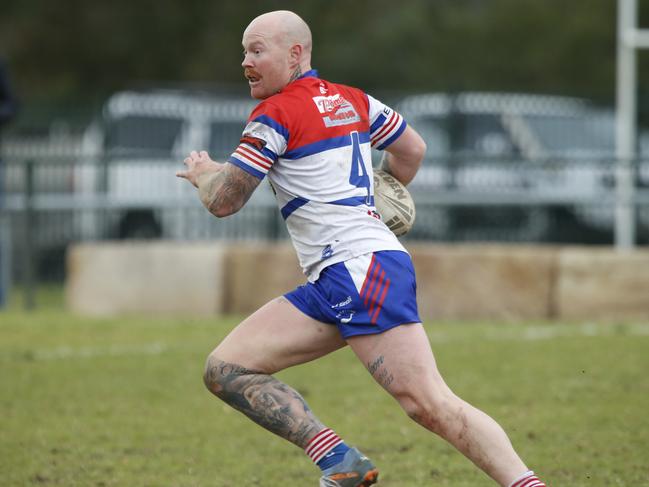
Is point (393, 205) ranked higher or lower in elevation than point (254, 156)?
lower

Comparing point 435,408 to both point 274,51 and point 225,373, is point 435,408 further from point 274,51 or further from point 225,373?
point 274,51

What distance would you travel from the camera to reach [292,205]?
17.9 feet

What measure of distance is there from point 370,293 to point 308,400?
3724 mm

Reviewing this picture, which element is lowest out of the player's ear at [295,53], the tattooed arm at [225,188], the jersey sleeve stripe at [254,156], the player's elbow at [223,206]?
the player's elbow at [223,206]

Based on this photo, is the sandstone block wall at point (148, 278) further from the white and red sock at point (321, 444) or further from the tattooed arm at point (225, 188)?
the tattooed arm at point (225, 188)

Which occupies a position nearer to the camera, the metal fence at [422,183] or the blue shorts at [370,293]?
the blue shorts at [370,293]

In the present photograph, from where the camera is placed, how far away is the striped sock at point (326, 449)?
5.40 meters

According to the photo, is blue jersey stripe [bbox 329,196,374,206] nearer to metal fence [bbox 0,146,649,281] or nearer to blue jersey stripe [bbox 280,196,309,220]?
blue jersey stripe [bbox 280,196,309,220]

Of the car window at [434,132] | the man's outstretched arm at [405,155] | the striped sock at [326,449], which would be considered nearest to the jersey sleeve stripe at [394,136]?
the man's outstretched arm at [405,155]

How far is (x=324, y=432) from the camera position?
18.0 feet

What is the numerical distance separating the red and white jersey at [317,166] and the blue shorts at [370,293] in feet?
0.16

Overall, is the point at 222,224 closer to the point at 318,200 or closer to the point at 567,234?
the point at 567,234

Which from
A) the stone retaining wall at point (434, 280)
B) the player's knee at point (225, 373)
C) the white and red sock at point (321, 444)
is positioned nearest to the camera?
the white and red sock at point (321, 444)

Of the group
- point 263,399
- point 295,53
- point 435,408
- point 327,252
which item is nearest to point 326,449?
point 263,399
